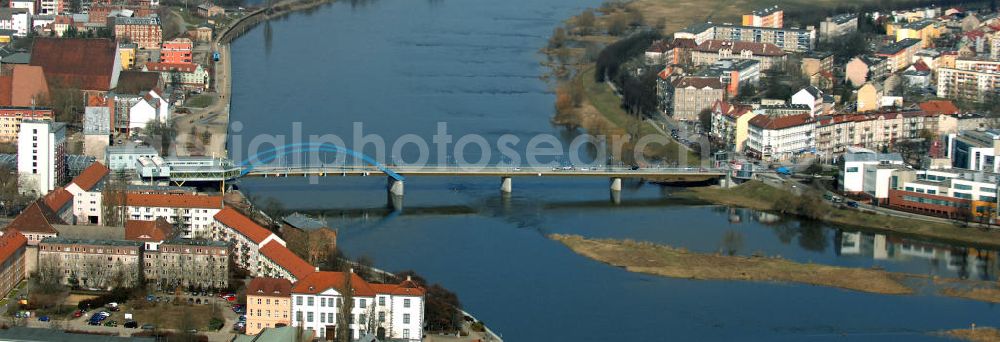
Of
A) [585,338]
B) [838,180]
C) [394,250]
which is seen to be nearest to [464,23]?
[838,180]

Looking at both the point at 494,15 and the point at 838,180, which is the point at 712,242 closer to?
the point at 838,180

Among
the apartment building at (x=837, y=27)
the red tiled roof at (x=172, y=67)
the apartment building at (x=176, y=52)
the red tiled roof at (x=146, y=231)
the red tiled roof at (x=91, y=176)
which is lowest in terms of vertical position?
the red tiled roof at (x=146, y=231)

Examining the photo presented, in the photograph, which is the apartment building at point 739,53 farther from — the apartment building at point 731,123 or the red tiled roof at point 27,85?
the red tiled roof at point 27,85

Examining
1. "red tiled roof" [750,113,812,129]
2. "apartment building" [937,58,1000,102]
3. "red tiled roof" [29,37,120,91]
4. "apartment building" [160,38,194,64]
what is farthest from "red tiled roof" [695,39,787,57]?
"red tiled roof" [29,37,120,91]

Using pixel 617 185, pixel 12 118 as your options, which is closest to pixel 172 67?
pixel 12 118

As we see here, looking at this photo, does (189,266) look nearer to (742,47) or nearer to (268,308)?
(268,308)

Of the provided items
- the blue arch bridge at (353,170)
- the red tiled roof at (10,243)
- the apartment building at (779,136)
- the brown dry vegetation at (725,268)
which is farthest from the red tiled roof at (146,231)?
the apartment building at (779,136)
